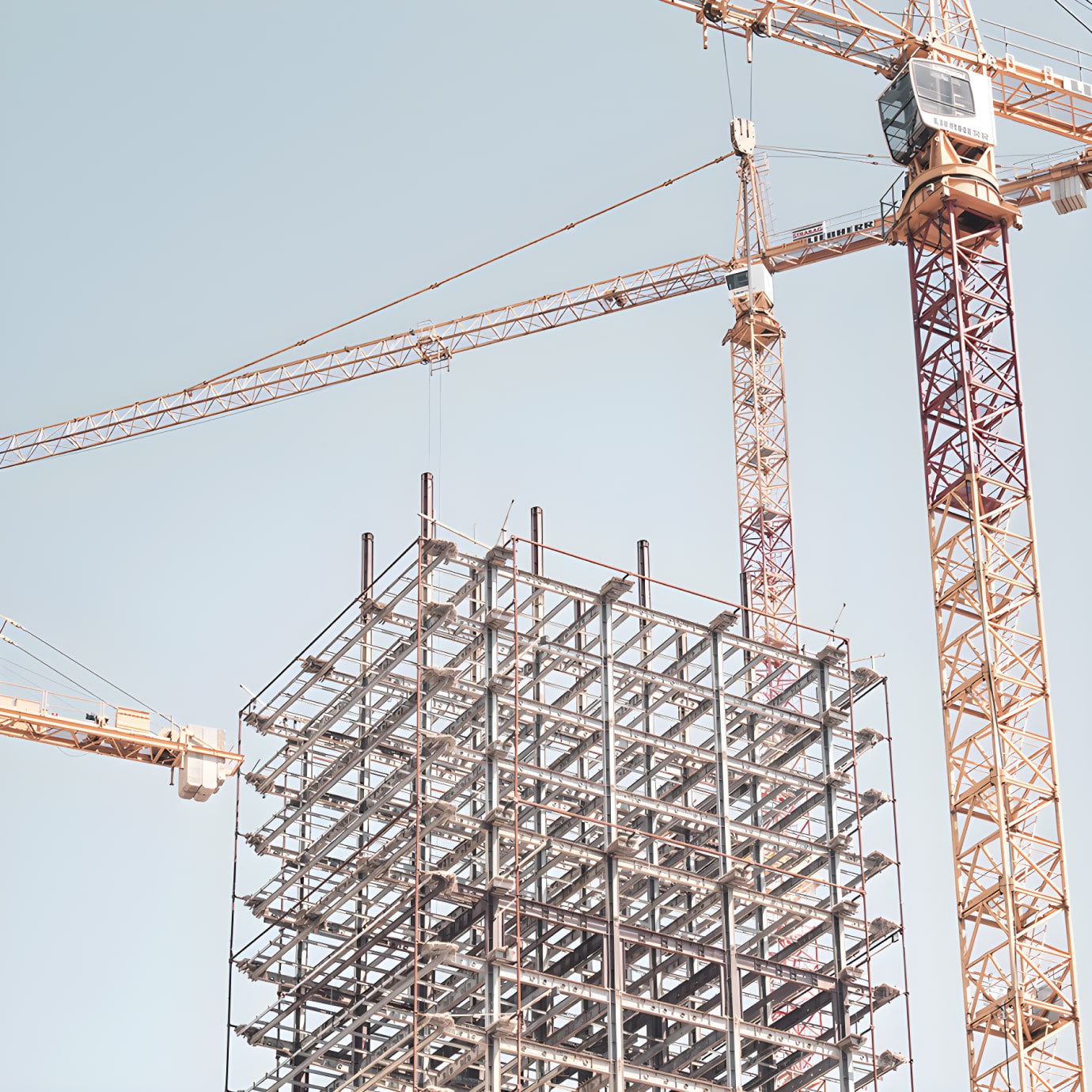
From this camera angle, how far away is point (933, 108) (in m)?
107

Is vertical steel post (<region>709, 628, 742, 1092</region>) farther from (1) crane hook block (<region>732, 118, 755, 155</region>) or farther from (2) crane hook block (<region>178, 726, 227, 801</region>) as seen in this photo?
(1) crane hook block (<region>732, 118, 755, 155</region>)

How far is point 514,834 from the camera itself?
85.2m

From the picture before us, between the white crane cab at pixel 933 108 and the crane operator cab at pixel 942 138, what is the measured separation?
0.03 m

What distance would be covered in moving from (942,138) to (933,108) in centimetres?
135

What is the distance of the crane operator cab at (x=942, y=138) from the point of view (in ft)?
348

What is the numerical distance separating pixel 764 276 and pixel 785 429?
875cm

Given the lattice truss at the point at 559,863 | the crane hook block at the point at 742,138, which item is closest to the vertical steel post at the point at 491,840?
the lattice truss at the point at 559,863

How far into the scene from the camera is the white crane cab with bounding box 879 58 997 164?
107 metres

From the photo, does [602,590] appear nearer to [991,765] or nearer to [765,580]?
[991,765]

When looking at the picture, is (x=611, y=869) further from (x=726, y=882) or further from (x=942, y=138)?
(x=942, y=138)

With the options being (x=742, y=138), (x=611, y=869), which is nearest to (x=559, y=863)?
(x=611, y=869)

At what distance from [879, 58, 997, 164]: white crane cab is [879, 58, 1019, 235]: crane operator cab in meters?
0.03

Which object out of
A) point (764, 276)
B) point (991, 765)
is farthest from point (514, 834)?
point (764, 276)

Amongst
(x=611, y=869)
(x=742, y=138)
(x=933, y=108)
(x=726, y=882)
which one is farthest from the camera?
(x=742, y=138)
